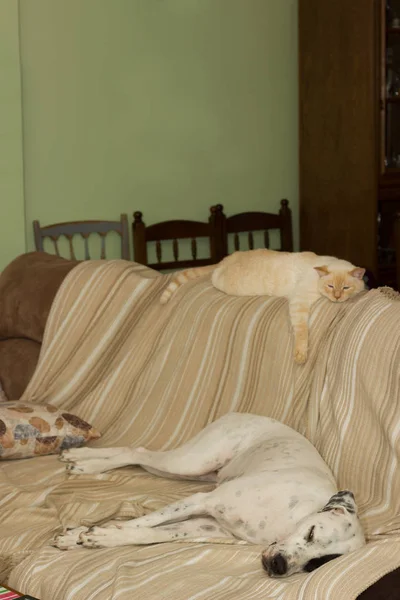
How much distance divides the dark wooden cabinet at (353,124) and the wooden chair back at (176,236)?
0.63 metres

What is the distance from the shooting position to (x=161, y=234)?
16.2 feet

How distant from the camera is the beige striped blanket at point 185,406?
197 cm

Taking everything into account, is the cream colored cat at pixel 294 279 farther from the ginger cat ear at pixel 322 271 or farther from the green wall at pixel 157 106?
the green wall at pixel 157 106

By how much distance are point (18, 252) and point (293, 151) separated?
75.0 inches

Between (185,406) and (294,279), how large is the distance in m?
0.51

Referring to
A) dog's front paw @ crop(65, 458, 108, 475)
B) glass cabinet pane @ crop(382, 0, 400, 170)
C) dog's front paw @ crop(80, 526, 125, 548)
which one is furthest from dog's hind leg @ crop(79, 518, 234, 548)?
glass cabinet pane @ crop(382, 0, 400, 170)

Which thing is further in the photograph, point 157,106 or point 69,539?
point 157,106

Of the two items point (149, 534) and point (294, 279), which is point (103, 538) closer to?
point (149, 534)

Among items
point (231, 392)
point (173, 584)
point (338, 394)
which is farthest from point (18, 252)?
point (173, 584)


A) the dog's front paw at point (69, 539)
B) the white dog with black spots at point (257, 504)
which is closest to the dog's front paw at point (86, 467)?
the white dog with black spots at point (257, 504)

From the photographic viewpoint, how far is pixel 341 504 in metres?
1.99

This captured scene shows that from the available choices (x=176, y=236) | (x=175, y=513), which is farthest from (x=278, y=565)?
(x=176, y=236)

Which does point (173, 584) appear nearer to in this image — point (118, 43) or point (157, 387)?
point (157, 387)

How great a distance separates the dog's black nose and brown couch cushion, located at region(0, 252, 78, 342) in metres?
1.66
